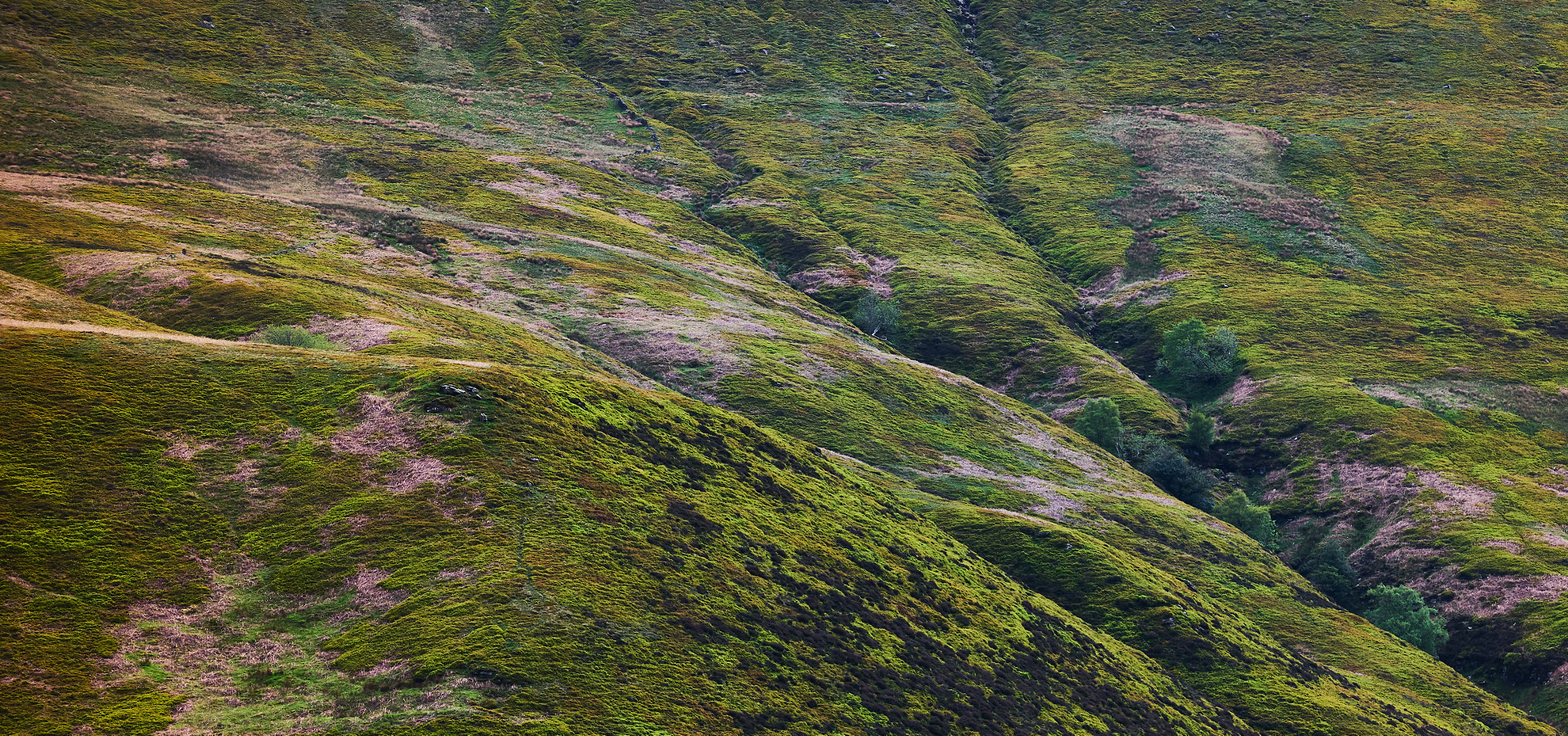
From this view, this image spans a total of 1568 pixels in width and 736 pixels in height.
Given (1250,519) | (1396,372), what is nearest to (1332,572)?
(1250,519)

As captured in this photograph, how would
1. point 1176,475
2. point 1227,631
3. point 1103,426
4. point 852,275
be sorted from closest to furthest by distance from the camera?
point 1227,631 < point 1176,475 < point 1103,426 < point 852,275

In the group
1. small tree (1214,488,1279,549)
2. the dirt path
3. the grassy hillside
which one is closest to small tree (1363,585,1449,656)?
the grassy hillside

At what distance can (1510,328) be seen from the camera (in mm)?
155375

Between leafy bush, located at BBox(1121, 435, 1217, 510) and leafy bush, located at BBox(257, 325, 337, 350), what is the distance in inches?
3813

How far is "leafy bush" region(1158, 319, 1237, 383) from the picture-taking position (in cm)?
14438

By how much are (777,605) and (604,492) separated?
1120cm

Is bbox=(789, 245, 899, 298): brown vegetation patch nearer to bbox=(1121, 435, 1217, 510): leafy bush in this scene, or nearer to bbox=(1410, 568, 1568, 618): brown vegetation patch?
bbox=(1121, 435, 1217, 510): leafy bush

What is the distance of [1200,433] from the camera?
424 feet

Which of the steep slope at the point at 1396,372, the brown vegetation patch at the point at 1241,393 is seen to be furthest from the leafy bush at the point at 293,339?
the brown vegetation patch at the point at 1241,393

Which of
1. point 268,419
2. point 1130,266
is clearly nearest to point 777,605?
point 268,419

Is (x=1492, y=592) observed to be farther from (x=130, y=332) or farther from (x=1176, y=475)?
(x=130, y=332)

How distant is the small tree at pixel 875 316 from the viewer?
14850 centimetres

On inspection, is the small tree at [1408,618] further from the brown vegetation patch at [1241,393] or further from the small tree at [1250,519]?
the brown vegetation patch at [1241,393]

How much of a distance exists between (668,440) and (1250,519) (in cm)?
8052
